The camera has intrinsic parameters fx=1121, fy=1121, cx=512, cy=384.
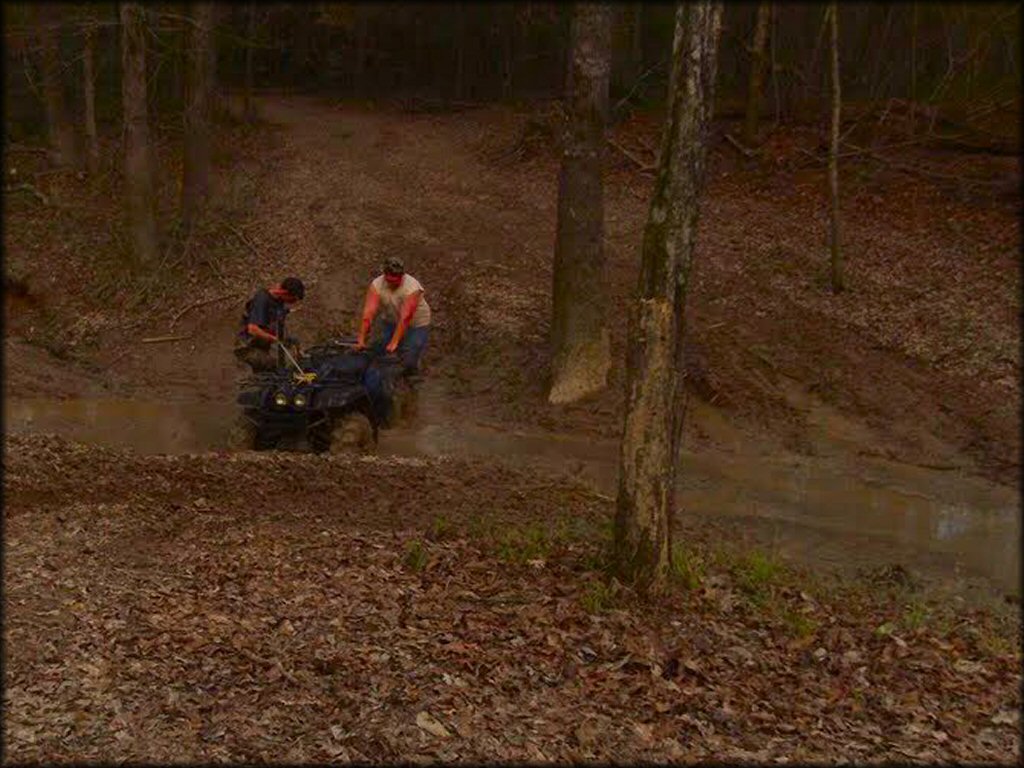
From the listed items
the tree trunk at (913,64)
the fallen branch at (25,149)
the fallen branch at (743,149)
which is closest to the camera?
the tree trunk at (913,64)

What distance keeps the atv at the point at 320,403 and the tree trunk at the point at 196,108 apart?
8326 mm

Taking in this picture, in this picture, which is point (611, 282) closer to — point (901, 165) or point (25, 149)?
point (901, 165)

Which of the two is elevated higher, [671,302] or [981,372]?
[671,302]

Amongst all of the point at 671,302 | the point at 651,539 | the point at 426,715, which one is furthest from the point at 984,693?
the point at 426,715

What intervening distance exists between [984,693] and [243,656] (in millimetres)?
4663

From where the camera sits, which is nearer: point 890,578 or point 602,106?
point 890,578

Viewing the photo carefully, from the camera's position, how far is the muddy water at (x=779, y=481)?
1042 centimetres

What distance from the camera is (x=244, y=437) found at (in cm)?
1159

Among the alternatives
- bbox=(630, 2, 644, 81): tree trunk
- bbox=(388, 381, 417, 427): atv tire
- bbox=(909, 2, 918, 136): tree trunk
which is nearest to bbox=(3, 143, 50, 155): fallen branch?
bbox=(388, 381, 417, 427): atv tire

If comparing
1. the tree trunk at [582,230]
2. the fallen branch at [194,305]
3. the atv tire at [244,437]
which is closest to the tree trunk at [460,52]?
the fallen branch at [194,305]

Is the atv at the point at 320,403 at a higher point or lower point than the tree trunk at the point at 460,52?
lower

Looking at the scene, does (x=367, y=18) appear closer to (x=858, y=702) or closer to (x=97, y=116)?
(x=97, y=116)

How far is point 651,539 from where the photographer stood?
785 cm

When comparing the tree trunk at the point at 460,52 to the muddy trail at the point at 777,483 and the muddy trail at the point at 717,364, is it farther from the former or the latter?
the muddy trail at the point at 777,483
